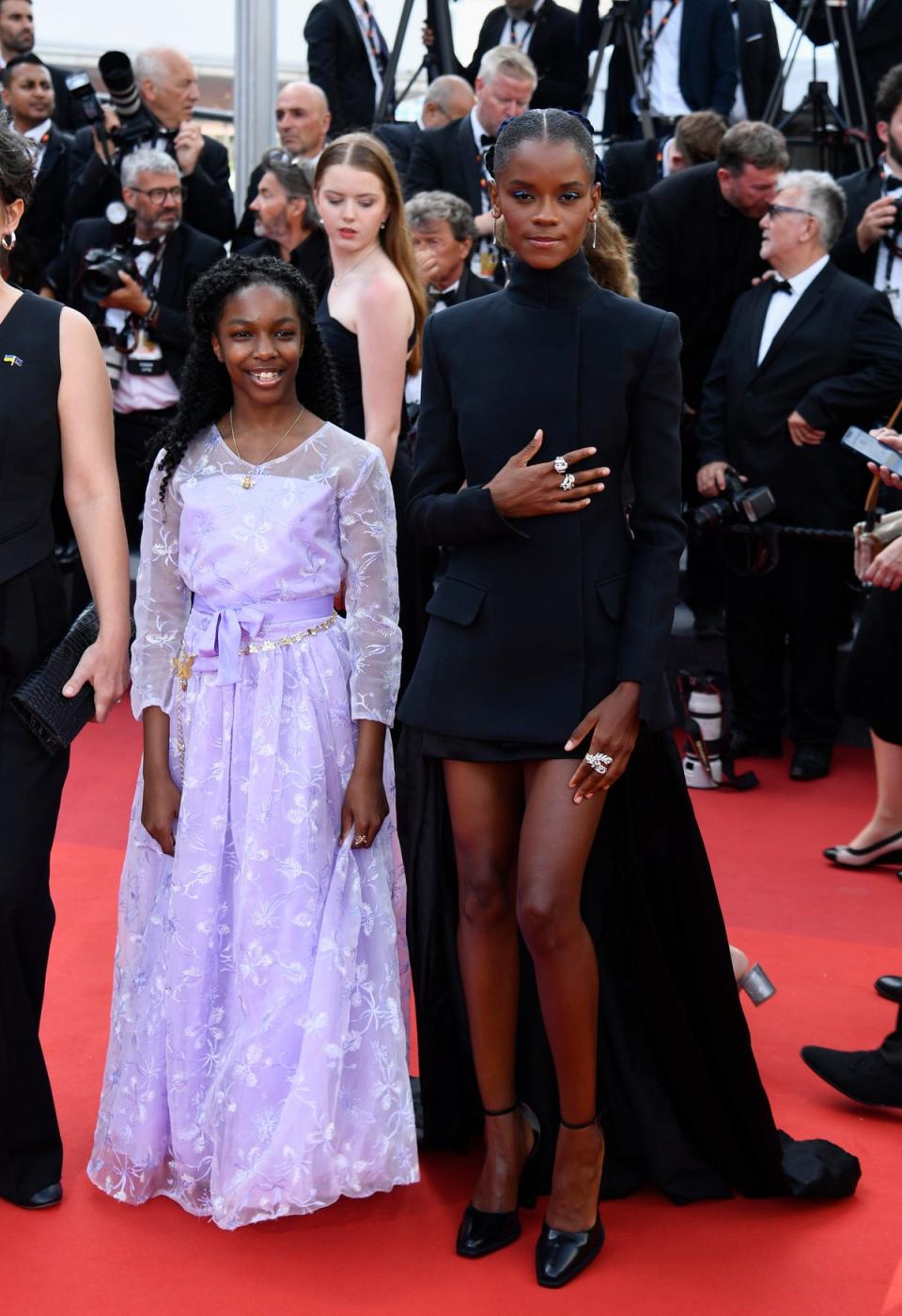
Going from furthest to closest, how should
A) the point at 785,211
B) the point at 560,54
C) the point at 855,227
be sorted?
the point at 560,54 → the point at 855,227 → the point at 785,211

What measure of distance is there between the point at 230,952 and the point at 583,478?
3.10 feet

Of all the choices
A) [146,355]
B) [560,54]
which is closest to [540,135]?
[146,355]

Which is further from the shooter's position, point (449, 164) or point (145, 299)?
point (449, 164)

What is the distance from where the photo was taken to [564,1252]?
2.46 meters

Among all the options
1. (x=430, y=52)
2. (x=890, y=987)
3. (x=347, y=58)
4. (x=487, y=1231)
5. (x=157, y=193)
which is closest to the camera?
(x=487, y=1231)

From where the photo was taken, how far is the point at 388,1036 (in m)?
2.62

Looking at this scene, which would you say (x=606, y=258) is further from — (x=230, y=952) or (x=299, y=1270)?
(x=299, y=1270)

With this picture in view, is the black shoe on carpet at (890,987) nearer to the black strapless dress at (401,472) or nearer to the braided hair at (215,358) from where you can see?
the black strapless dress at (401,472)

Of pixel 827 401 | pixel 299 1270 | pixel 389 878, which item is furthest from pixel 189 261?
pixel 299 1270

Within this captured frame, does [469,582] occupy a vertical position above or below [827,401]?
above

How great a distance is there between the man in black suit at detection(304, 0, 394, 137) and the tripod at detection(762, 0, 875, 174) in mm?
1770

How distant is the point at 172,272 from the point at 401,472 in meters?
2.13

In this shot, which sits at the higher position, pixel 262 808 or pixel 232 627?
pixel 232 627

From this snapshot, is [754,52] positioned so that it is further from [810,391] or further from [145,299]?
[145,299]
